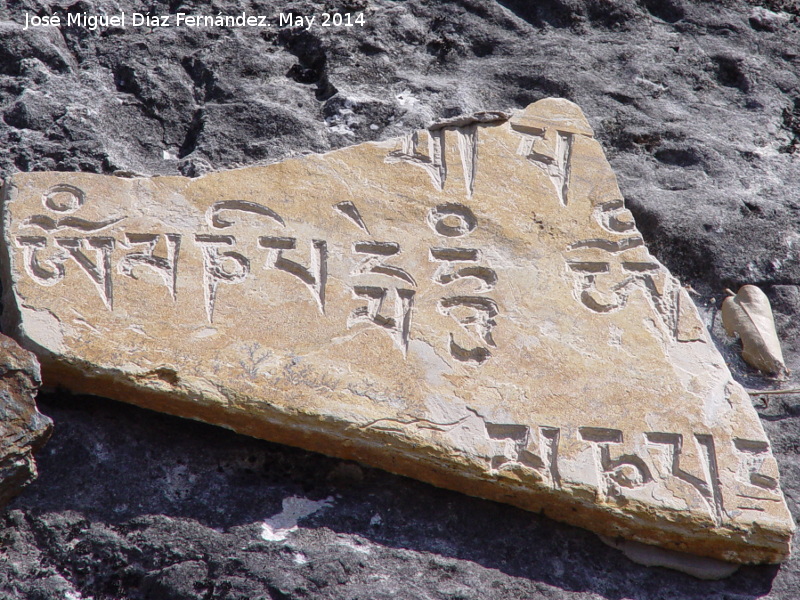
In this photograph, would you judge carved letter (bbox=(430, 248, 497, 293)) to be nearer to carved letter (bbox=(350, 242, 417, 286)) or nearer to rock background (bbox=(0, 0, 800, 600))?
carved letter (bbox=(350, 242, 417, 286))

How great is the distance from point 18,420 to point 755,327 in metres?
1.98

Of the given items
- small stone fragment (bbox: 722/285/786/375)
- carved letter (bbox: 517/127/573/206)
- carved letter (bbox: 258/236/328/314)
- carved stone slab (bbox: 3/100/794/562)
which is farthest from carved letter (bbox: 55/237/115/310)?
small stone fragment (bbox: 722/285/786/375)

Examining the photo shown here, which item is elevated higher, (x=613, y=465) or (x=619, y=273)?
(x=619, y=273)

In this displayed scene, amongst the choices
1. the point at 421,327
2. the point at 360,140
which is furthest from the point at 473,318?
the point at 360,140

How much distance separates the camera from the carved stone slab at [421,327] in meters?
2.06

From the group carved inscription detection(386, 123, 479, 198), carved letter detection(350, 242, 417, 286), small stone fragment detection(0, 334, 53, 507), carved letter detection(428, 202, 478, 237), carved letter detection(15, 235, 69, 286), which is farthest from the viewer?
carved inscription detection(386, 123, 479, 198)

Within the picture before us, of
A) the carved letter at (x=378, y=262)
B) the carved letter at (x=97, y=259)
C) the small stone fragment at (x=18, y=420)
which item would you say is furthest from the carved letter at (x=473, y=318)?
the small stone fragment at (x=18, y=420)

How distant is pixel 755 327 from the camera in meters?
2.53

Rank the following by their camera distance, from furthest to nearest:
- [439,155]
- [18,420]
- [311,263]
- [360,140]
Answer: [360,140] < [439,155] < [311,263] < [18,420]

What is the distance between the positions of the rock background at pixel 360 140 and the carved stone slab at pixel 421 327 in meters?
0.13

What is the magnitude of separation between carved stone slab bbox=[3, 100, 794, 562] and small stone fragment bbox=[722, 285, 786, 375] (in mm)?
289

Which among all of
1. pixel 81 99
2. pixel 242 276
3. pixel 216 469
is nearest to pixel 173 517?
pixel 216 469

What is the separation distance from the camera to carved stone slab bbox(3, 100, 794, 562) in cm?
206

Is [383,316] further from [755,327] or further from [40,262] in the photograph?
[755,327]
